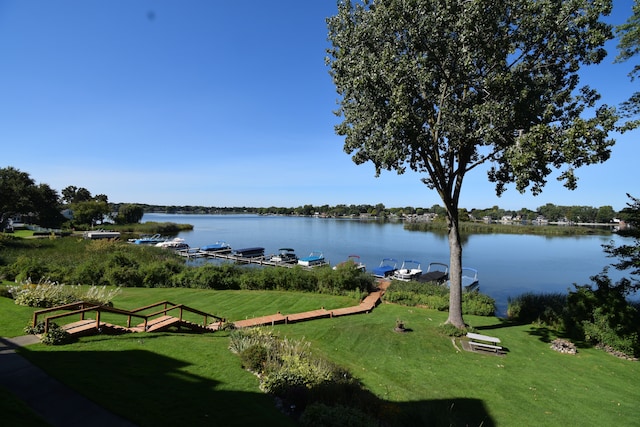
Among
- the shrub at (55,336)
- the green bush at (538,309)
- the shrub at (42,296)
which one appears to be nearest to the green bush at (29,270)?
the shrub at (42,296)

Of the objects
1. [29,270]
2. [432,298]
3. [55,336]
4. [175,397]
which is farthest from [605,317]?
[29,270]

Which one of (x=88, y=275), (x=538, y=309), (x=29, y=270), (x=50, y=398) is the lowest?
(x=538, y=309)

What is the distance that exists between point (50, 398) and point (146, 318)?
4748 millimetres

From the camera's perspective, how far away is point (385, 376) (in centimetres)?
916

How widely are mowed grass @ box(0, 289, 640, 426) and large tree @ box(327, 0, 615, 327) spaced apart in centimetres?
340

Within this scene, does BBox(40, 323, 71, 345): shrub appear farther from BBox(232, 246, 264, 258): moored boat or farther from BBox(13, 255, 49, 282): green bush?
BBox(232, 246, 264, 258): moored boat

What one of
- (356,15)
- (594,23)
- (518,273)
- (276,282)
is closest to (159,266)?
(276,282)

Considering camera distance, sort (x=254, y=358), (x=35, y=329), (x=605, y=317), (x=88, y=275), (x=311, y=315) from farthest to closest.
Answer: (x=88, y=275) → (x=311, y=315) → (x=605, y=317) → (x=35, y=329) → (x=254, y=358)

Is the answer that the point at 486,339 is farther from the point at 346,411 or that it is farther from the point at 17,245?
the point at 17,245

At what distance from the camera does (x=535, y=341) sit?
12938mm

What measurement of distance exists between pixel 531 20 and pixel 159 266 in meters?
24.8

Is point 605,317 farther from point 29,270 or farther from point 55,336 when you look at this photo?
point 29,270

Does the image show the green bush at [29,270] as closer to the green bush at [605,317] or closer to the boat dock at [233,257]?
the boat dock at [233,257]

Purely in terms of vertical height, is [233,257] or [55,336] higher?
[55,336]
